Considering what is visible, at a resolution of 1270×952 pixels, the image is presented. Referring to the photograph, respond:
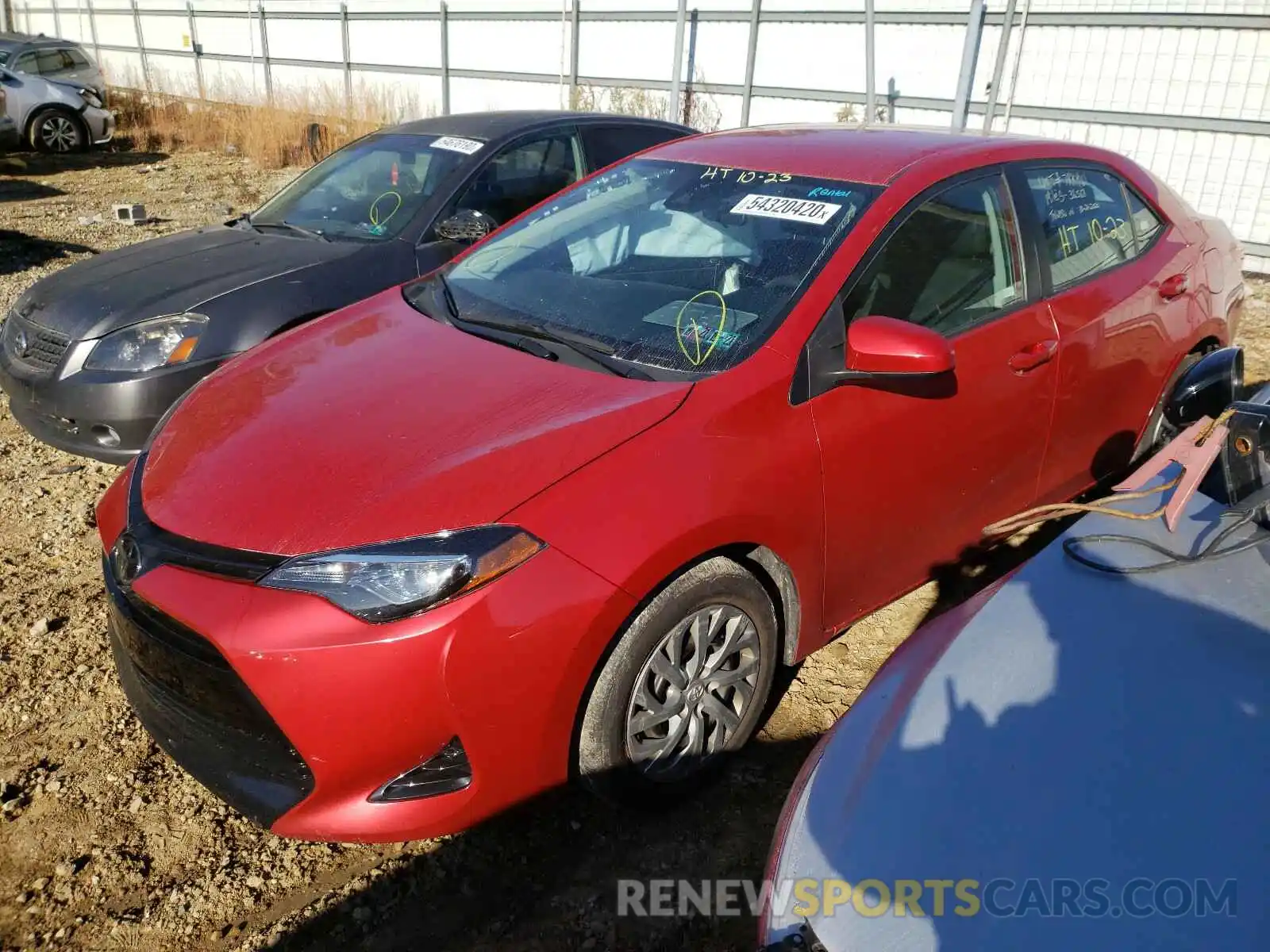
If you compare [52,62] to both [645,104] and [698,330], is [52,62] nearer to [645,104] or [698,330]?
[645,104]

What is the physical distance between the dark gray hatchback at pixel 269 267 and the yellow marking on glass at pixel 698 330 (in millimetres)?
2074

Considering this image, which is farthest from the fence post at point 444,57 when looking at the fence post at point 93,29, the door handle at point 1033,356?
the fence post at point 93,29

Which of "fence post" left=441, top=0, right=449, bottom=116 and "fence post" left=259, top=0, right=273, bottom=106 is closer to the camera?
"fence post" left=441, top=0, right=449, bottom=116

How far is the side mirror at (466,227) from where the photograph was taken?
4.46 meters

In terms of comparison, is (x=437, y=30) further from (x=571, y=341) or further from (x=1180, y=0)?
(x=571, y=341)

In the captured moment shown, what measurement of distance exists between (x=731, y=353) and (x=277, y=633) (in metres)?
1.30

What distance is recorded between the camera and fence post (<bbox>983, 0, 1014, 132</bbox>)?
9.62m

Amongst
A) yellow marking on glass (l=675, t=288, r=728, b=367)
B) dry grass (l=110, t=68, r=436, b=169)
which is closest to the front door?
yellow marking on glass (l=675, t=288, r=728, b=367)

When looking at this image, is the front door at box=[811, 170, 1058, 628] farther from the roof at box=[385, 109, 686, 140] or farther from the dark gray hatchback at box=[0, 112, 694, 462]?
the roof at box=[385, 109, 686, 140]

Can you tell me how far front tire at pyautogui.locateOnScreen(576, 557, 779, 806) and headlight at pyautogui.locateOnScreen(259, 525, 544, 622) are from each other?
1.24ft

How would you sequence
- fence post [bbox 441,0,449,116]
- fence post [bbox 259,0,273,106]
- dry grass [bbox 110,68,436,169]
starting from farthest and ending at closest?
1. fence post [bbox 259,0,273,106]
2. fence post [bbox 441,0,449,116]
3. dry grass [bbox 110,68,436,169]

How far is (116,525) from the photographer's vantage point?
7.87 ft

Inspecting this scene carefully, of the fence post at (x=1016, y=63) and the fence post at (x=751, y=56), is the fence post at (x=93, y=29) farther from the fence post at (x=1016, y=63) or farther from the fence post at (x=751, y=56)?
the fence post at (x=1016, y=63)

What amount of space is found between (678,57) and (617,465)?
37.9 feet
